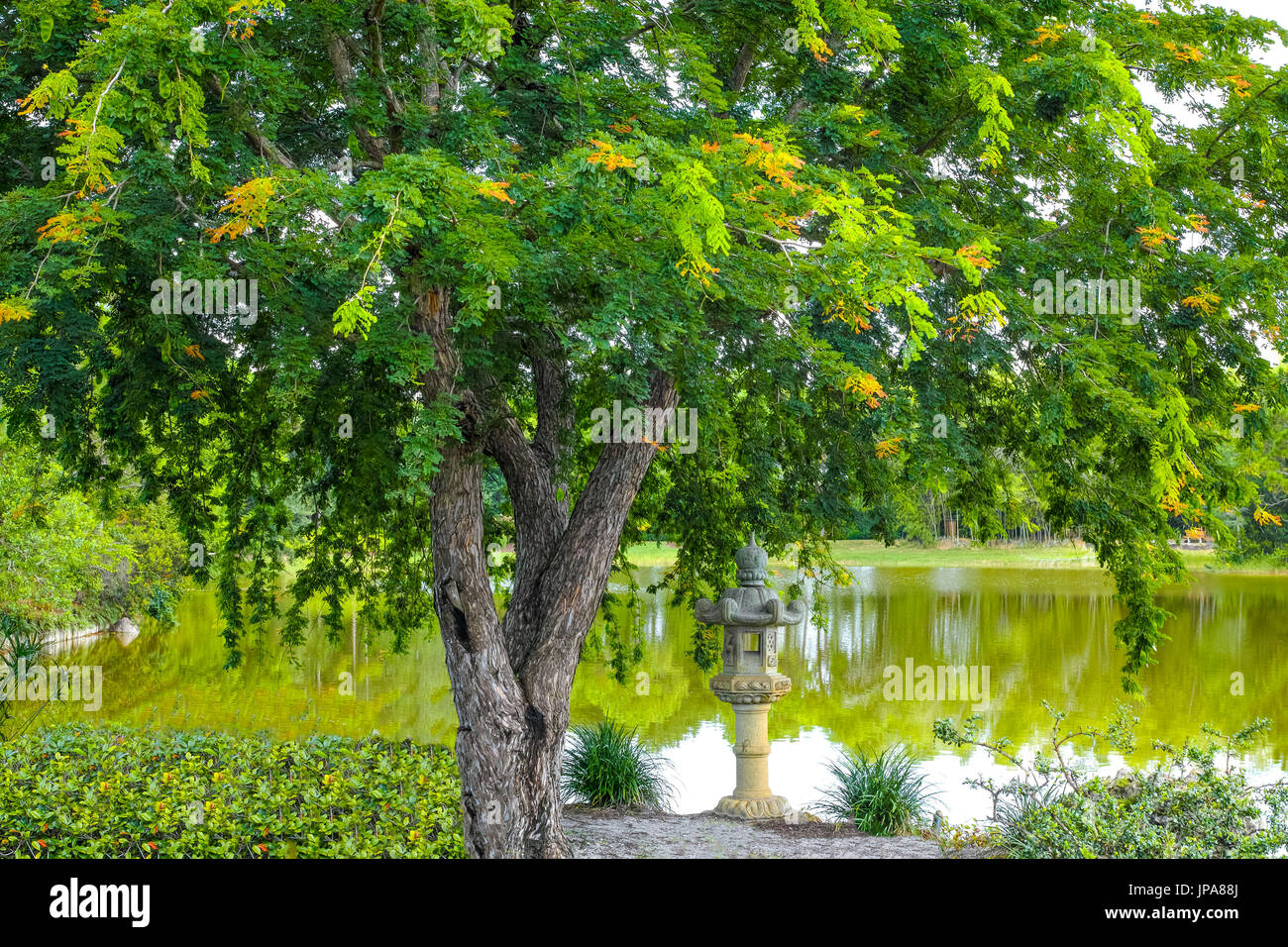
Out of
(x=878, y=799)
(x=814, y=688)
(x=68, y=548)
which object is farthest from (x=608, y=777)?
(x=68, y=548)

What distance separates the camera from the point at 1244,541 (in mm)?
11844

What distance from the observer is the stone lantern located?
34.4 feet

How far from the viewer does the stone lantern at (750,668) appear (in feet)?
34.4

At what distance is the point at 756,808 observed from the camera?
1038 centimetres

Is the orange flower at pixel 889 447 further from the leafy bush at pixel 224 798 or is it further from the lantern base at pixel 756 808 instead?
the leafy bush at pixel 224 798

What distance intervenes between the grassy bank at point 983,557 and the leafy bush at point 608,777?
29.3 m

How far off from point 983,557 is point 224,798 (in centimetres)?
4254

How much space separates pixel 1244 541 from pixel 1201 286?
17.0ft

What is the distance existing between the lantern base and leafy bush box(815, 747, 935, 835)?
44cm

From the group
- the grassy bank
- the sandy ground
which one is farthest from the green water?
the grassy bank

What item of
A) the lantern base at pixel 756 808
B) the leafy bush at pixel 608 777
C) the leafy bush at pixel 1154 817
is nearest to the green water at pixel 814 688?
the leafy bush at pixel 608 777
